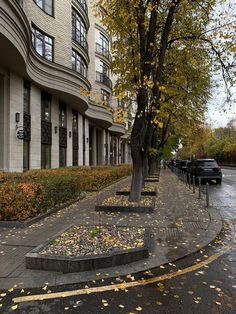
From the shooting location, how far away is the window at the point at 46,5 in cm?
1863

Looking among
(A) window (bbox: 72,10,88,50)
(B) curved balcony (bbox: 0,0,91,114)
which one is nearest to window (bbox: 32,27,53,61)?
(B) curved balcony (bbox: 0,0,91,114)

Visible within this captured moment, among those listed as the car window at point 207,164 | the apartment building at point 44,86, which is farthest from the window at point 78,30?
the car window at point 207,164

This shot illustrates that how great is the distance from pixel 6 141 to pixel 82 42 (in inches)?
517

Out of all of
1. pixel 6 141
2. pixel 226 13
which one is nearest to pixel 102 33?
pixel 6 141

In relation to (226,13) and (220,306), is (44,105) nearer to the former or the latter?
(226,13)

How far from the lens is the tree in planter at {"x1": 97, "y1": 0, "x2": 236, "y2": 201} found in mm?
9367

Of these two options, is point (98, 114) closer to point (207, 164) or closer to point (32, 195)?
point (207, 164)

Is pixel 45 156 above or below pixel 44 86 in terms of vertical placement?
below

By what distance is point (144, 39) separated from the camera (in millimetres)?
9680

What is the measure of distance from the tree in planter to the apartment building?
137cm

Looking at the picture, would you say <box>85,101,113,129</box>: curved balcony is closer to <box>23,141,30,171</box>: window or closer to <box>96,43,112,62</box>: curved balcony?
<box>96,43,112,62</box>: curved balcony

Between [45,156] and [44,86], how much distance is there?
4580mm

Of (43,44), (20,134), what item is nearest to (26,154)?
(20,134)

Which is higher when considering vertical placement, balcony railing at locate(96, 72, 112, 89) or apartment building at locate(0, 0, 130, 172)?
balcony railing at locate(96, 72, 112, 89)
